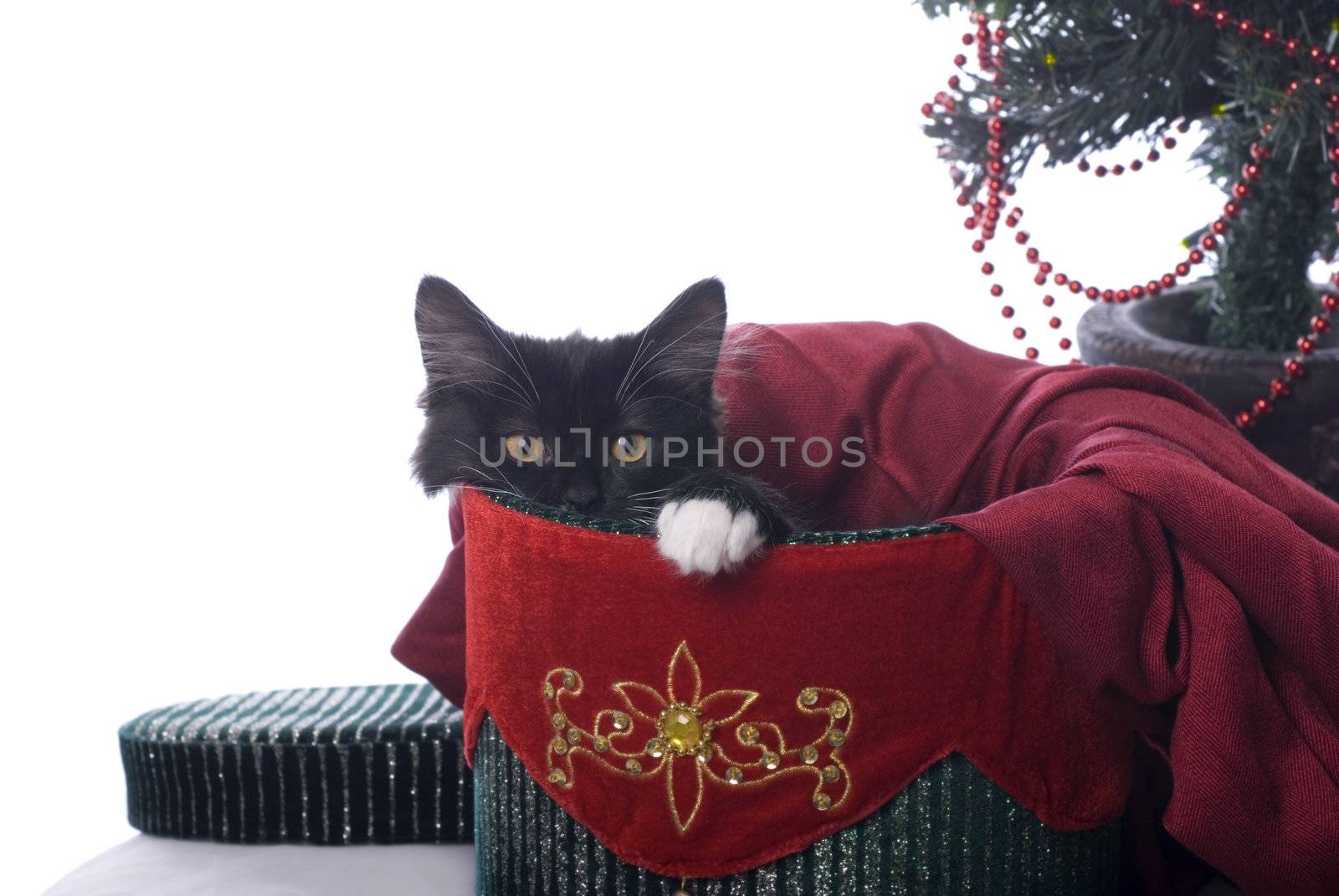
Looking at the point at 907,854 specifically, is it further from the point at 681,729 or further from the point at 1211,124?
the point at 1211,124

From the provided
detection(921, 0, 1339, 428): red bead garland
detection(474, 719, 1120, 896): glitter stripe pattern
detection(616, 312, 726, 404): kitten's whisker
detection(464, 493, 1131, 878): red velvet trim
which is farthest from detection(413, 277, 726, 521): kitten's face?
detection(921, 0, 1339, 428): red bead garland

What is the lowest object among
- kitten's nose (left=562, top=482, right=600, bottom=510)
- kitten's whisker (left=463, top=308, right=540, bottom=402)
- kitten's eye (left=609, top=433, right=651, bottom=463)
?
kitten's nose (left=562, top=482, right=600, bottom=510)

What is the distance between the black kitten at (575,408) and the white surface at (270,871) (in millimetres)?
427

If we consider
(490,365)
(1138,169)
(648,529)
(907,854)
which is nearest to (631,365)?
(490,365)

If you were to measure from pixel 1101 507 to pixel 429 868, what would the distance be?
817mm

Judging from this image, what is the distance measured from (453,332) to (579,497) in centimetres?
23

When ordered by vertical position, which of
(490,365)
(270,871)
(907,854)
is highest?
(490,365)

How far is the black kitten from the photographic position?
1.12 metres

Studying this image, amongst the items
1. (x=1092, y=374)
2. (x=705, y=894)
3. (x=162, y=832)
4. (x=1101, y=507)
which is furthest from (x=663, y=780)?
(x=162, y=832)

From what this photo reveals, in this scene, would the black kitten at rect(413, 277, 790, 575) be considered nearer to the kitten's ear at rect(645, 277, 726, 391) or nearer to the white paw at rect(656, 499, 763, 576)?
the kitten's ear at rect(645, 277, 726, 391)

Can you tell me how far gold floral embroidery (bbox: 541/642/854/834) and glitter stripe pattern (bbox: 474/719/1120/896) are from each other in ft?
0.18

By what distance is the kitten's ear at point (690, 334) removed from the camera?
1.16 meters

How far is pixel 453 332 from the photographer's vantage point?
119cm

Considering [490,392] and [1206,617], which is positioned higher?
[490,392]
